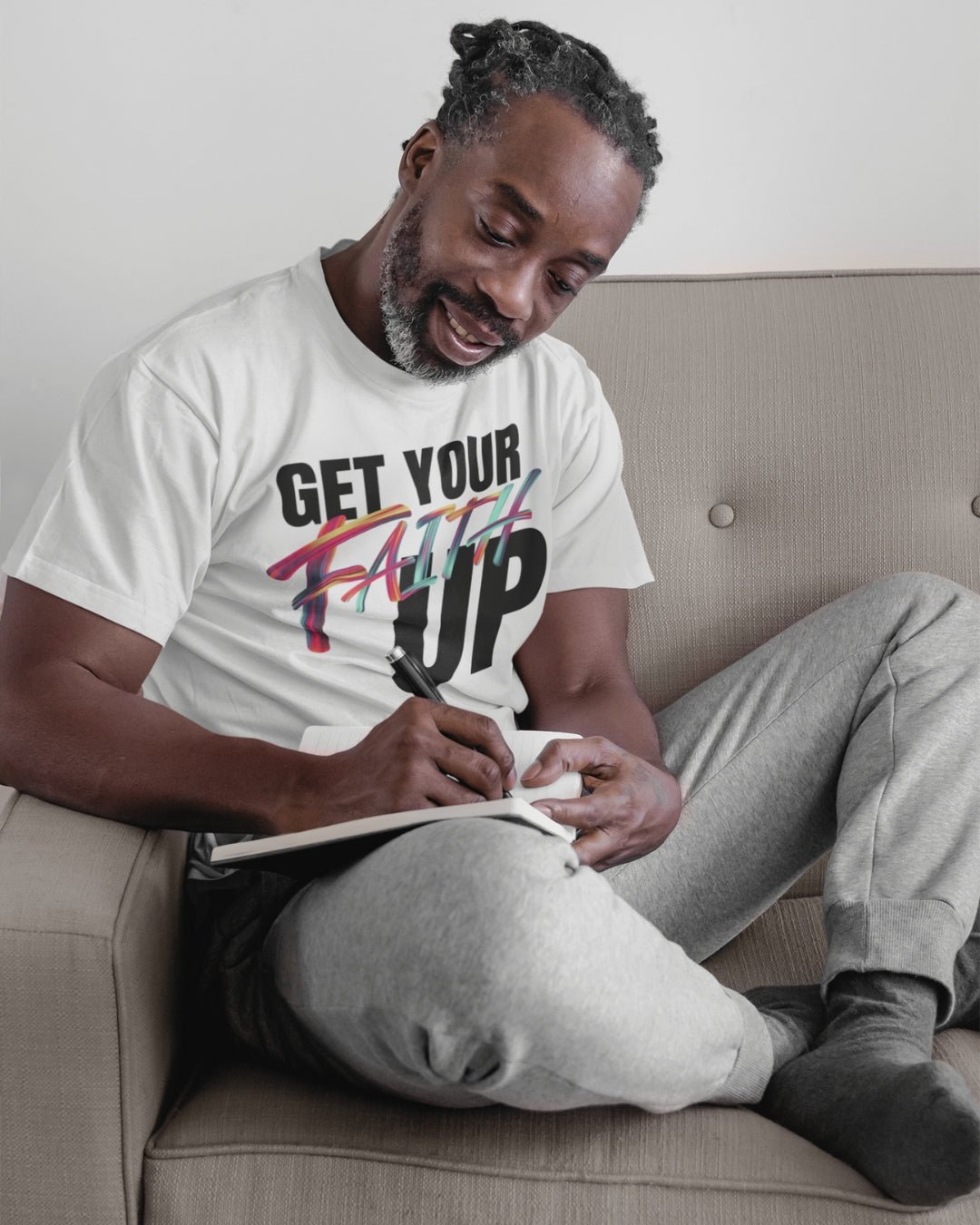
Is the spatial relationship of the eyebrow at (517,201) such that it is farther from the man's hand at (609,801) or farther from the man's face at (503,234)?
the man's hand at (609,801)

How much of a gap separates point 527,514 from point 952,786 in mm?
494

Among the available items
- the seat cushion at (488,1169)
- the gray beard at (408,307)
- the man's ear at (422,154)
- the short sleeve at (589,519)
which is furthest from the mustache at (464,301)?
the seat cushion at (488,1169)

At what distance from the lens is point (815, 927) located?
1310mm

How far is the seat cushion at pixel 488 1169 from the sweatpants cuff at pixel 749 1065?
0.01 m

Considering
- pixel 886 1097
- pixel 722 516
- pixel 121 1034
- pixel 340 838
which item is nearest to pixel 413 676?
pixel 340 838

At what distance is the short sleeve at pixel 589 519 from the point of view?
4.48 feet

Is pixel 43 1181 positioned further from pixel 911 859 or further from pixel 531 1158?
pixel 911 859

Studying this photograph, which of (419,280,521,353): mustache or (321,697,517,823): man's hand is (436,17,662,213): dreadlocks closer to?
(419,280,521,353): mustache

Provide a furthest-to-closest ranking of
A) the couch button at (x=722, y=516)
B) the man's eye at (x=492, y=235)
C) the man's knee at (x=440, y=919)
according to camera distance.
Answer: the couch button at (x=722, y=516) < the man's eye at (x=492, y=235) < the man's knee at (x=440, y=919)

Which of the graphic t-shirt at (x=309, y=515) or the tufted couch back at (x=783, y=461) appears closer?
the graphic t-shirt at (x=309, y=515)

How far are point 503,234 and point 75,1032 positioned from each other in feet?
2.41

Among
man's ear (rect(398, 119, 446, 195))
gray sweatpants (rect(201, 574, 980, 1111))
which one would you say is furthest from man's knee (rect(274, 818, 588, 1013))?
man's ear (rect(398, 119, 446, 195))

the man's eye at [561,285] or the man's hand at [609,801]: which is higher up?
the man's eye at [561,285]

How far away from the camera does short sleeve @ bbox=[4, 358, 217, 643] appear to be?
103cm
